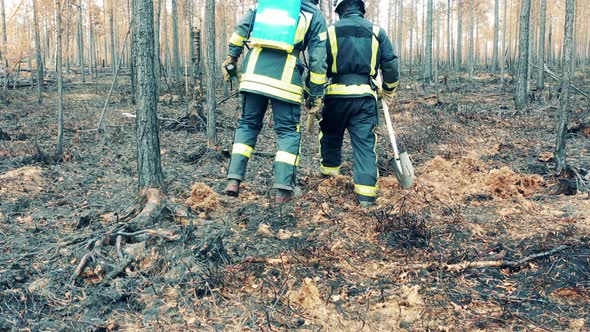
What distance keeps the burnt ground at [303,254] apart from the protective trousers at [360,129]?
226 millimetres

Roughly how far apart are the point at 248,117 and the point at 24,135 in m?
6.11

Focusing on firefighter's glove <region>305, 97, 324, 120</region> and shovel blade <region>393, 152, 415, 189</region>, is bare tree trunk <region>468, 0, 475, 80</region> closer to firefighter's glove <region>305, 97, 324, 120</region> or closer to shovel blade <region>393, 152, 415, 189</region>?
shovel blade <region>393, 152, 415, 189</region>

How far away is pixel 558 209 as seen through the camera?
4.28 m

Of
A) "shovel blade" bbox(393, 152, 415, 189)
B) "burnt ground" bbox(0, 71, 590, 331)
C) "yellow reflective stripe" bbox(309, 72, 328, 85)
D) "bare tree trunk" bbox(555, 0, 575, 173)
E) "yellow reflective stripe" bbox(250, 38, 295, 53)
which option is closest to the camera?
"burnt ground" bbox(0, 71, 590, 331)

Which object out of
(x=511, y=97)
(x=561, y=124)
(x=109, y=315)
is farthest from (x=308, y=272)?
(x=511, y=97)

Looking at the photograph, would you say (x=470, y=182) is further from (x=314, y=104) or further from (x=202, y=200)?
(x=202, y=200)

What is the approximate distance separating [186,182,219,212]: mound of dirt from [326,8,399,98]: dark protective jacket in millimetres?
1523

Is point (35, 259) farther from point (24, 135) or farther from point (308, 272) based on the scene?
point (24, 135)

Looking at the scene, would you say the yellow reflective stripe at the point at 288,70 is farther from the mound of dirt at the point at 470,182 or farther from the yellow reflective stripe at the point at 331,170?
A: the mound of dirt at the point at 470,182

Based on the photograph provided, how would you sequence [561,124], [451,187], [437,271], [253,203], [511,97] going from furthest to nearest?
1. [511,97]
2. [561,124]
3. [451,187]
4. [253,203]
5. [437,271]

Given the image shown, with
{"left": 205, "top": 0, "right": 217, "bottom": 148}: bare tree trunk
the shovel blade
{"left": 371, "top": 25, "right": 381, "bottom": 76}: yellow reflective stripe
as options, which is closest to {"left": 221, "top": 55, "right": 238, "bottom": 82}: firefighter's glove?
{"left": 371, "top": 25, "right": 381, "bottom": 76}: yellow reflective stripe

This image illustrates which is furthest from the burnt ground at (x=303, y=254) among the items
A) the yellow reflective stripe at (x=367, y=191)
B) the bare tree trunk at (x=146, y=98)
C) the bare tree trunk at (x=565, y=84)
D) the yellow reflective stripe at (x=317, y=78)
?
the yellow reflective stripe at (x=317, y=78)

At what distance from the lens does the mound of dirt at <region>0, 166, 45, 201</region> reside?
502 centimetres

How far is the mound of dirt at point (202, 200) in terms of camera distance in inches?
169
